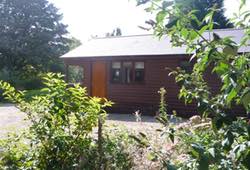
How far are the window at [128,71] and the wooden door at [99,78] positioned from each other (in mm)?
661

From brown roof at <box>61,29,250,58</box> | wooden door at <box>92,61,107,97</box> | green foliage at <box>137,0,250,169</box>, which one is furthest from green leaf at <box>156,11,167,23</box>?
wooden door at <box>92,61,107,97</box>

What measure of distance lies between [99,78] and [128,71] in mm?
1967

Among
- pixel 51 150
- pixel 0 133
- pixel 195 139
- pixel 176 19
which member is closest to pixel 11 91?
pixel 51 150

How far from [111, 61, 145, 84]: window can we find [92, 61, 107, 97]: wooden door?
661mm

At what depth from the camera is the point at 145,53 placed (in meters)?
15.8

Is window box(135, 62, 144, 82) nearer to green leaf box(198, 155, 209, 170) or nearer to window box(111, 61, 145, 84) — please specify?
window box(111, 61, 145, 84)

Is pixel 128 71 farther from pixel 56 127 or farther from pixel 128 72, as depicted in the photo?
pixel 56 127

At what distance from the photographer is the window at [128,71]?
1652 cm

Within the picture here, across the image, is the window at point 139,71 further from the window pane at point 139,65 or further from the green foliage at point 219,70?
the green foliage at point 219,70

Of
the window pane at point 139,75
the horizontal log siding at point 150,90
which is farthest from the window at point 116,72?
the window pane at point 139,75

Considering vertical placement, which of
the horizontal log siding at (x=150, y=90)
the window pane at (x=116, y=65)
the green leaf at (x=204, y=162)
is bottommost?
the horizontal log siding at (x=150, y=90)

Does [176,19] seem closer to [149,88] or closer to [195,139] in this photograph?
[195,139]

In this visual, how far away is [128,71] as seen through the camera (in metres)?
16.7

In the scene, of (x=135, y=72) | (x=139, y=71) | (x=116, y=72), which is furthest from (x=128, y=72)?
(x=116, y=72)
